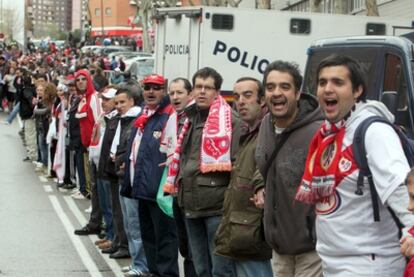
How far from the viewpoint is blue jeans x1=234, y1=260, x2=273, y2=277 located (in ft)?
17.9

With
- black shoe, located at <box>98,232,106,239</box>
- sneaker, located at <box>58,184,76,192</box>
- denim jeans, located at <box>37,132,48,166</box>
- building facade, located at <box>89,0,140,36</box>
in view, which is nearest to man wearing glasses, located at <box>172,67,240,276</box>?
black shoe, located at <box>98,232,106,239</box>

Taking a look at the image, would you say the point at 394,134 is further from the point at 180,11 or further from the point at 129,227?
the point at 180,11

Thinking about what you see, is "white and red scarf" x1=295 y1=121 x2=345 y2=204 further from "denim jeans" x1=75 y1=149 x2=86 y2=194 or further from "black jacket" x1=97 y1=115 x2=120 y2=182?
"denim jeans" x1=75 y1=149 x2=86 y2=194

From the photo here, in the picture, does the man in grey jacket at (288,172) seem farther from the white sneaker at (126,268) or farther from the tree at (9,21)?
the tree at (9,21)

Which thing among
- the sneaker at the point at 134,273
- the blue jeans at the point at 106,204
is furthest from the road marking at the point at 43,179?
the sneaker at the point at 134,273

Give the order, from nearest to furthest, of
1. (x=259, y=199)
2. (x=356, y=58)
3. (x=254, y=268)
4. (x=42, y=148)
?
1. (x=259, y=199)
2. (x=254, y=268)
3. (x=356, y=58)
4. (x=42, y=148)

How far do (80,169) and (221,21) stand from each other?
3.80m

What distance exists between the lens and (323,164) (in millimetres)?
3980

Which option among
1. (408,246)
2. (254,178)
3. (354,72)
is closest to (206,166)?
(254,178)

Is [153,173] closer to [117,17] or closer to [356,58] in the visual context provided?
[356,58]

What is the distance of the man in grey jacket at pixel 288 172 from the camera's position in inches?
185

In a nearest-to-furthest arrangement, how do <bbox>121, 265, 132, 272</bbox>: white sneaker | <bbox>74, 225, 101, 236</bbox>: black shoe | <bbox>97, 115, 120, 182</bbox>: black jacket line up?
1. <bbox>121, 265, 132, 272</bbox>: white sneaker
2. <bbox>97, 115, 120, 182</bbox>: black jacket
3. <bbox>74, 225, 101, 236</bbox>: black shoe

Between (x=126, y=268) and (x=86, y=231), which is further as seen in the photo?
(x=86, y=231)

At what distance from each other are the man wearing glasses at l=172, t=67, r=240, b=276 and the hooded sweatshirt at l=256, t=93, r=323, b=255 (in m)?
1.16
